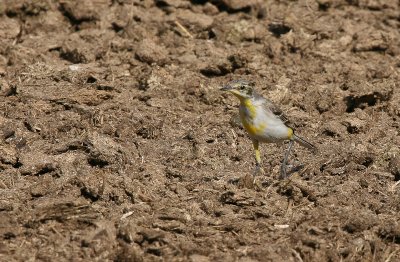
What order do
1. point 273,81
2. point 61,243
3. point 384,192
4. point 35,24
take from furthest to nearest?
point 35,24, point 273,81, point 384,192, point 61,243

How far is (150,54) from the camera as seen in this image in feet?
A: 47.3

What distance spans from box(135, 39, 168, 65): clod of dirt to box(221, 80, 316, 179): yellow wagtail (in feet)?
9.99

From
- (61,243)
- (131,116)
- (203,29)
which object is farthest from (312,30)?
(61,243)

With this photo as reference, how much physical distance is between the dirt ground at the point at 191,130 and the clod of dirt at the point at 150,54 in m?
0.02

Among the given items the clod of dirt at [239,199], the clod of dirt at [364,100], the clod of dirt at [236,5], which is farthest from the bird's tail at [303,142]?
the clod of dirt at [236,5]

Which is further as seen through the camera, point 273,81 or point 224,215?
point 273,81

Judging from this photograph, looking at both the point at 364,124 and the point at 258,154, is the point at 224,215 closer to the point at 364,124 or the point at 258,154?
the point at 258,154

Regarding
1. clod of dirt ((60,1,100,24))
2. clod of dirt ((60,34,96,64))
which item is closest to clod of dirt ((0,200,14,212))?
clod of dirt ((60,34,96,64))

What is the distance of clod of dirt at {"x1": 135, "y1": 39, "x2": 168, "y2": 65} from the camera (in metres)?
14.4

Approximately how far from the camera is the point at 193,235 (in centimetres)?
977

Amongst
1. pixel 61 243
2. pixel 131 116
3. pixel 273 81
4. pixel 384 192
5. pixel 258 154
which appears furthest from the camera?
pixel 273 81

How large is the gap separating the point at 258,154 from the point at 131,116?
81.2 inches

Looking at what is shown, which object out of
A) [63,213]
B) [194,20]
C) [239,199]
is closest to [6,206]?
[63,213]

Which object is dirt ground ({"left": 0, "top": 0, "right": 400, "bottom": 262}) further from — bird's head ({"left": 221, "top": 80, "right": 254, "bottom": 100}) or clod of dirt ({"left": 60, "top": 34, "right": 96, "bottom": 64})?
bird's head ({"left": 221, "top": 80, "right": 254, "bottom": 100})
